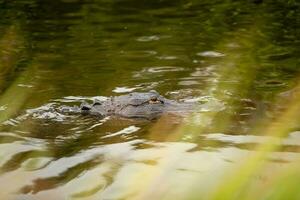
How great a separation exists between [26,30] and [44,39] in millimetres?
1074

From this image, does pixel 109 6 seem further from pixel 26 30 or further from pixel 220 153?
pixel 220 153

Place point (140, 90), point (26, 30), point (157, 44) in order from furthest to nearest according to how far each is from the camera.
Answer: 1. point (26, 30)
2. point (157, 44)
3. point (140, 90)

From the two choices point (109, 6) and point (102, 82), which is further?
point (109, 6)

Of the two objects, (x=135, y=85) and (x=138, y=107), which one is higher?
(x=138, y=107)

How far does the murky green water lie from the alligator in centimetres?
15

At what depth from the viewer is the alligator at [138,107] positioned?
6688mm

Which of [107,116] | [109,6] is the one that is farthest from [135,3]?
[107,116]

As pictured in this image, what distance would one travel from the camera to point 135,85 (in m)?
8.30

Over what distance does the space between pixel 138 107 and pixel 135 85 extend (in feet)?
5.04

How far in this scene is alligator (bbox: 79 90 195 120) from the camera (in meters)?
6.69

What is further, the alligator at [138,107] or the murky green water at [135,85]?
the alligator at [138,107]

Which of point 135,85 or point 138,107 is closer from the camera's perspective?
point 138,107

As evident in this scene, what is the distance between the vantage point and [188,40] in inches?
429

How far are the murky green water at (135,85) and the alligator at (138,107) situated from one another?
6.1 inches
